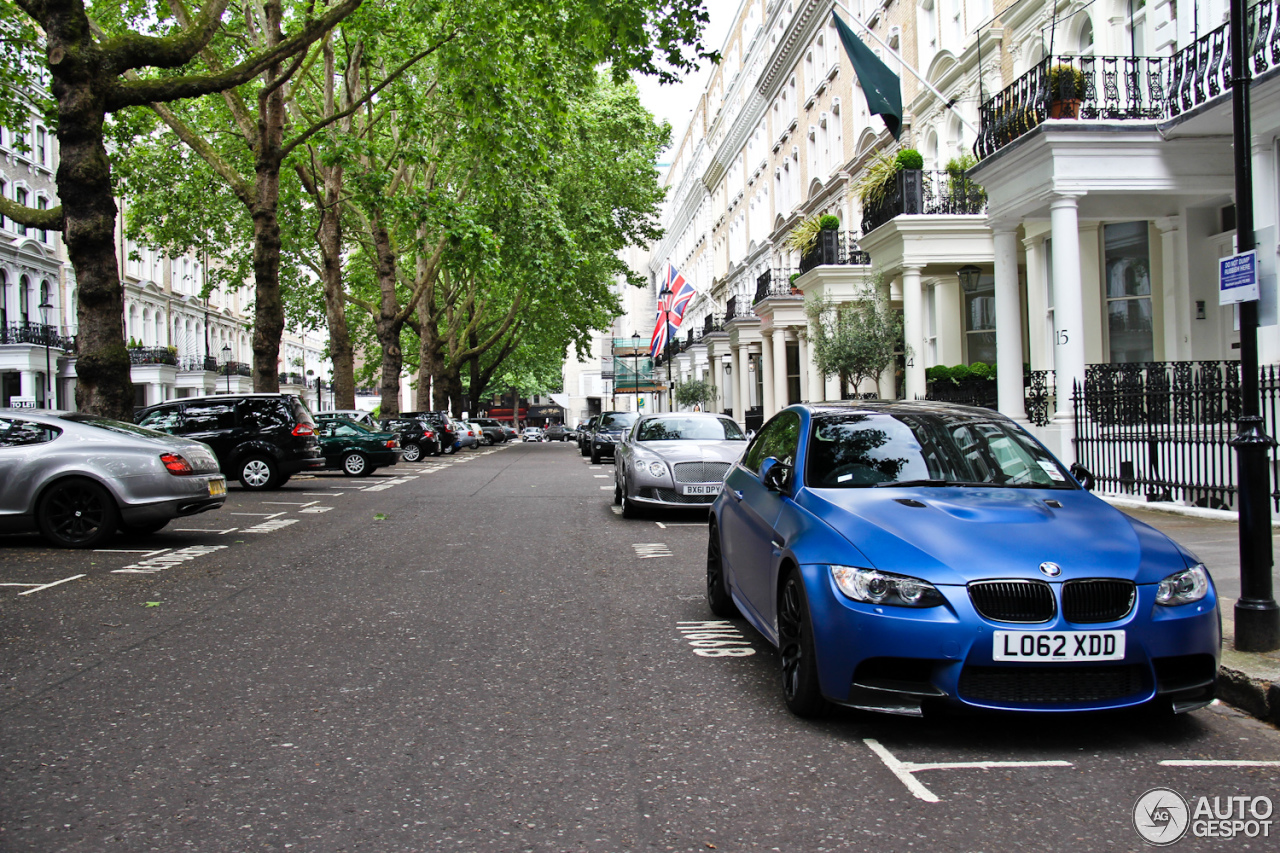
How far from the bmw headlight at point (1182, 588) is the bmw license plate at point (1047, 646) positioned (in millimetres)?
402

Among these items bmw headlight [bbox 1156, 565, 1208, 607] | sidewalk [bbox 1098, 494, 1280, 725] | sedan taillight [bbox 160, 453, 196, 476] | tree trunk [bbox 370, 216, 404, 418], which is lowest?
sidewalk [bbox 1098, 494, 1280, 725]

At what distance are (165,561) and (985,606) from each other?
8545mm

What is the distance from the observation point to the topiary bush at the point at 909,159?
2095 centimetres

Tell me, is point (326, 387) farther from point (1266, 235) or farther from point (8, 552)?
point (1266, 235)

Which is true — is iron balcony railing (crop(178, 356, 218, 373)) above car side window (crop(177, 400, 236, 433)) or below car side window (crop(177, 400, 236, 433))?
above

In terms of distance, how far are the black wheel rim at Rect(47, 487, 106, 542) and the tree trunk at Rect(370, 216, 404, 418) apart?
24131 millimetres

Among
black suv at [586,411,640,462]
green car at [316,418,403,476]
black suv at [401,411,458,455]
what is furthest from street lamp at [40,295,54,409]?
black suv at [586,411,640,462]

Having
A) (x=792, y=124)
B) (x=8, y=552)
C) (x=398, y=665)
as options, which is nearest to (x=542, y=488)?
(x=8, y=552)

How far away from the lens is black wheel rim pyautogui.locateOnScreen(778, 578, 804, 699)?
4.86 metres

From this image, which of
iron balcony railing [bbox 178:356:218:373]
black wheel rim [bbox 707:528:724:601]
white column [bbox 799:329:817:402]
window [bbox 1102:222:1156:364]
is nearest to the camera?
black wheel rim [bbox 707:528:724:601]

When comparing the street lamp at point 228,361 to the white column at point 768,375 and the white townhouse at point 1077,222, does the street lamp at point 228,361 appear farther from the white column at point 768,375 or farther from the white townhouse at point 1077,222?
the white townhouse at point 1077,222

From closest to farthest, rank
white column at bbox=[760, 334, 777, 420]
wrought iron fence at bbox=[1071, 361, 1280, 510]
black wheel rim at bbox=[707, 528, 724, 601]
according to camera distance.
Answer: black wheel rim at bbox=[707, 528, 724, 601] < wrought iron fence at bbox=[1071, 361, 1280, 510] < white column at bbox=[760, 334, 777, 420]

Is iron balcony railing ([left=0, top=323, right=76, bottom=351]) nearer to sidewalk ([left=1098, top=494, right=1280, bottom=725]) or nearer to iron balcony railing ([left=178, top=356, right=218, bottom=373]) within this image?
iron balcony railing ([left=178, top=356, right=218, bottom=373])

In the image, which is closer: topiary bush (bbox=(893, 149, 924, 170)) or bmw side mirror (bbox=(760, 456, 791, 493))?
bmw side mirror (bbox=(760, 456, 791, 493))
